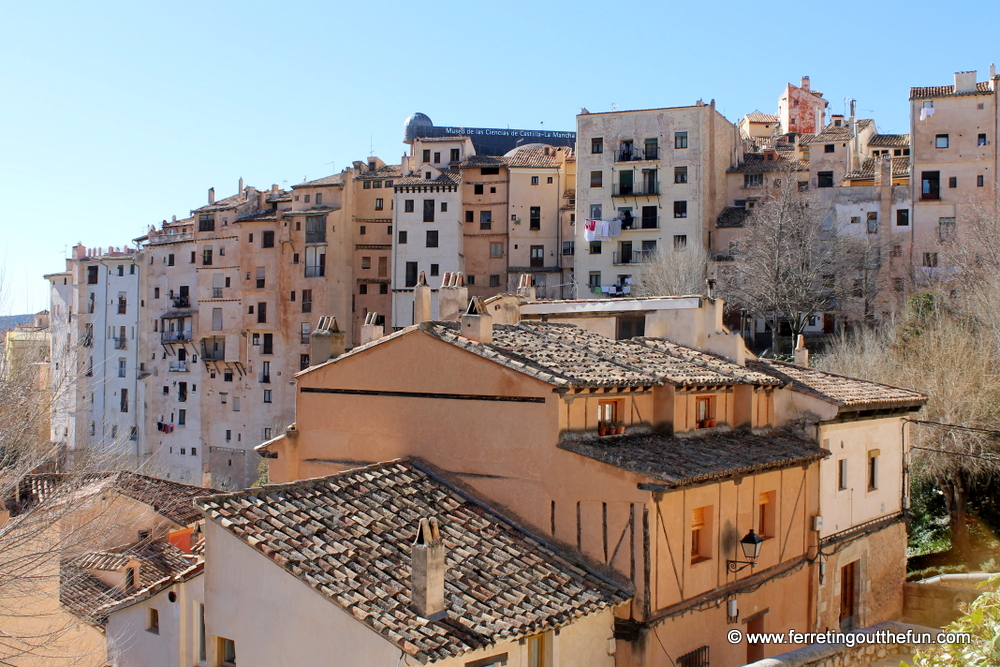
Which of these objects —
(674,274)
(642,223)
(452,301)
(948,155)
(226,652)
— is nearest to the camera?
(226,652)

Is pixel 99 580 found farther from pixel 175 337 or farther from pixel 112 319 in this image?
pixel 112 319

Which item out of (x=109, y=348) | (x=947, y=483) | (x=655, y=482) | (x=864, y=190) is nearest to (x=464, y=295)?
(x=655, y=482)

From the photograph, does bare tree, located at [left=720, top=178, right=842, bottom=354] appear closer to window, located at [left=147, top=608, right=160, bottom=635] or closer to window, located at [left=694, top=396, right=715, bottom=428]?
window, located at [left=694, top=396, right=715, bottom=428]

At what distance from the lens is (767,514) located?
16.6 m

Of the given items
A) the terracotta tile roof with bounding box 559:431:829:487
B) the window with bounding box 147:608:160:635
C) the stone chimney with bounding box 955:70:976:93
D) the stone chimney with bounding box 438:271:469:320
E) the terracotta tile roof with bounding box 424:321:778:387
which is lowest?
the window with bounding box 147:608:160:635

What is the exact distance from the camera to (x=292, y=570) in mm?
11055

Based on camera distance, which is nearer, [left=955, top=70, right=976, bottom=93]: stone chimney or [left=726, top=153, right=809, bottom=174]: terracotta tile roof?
[left=955, top=70, right=976, bottom=93]: stone chimney

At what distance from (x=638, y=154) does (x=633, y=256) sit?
6315mm

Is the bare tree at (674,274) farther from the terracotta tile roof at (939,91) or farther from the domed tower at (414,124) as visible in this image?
the domed tower at (414,124)

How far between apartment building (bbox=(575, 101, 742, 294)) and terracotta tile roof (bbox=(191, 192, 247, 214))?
86.3 feet

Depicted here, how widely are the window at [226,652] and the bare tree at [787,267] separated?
3709 cm

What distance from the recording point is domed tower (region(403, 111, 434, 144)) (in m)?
81.2

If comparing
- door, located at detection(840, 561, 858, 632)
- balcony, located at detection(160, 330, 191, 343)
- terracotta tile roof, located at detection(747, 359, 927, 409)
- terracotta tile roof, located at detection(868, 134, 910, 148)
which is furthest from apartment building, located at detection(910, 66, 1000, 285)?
balcony, located at detection(160, 330, 191, 343)

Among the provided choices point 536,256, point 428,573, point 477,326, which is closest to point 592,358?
point 477,326
